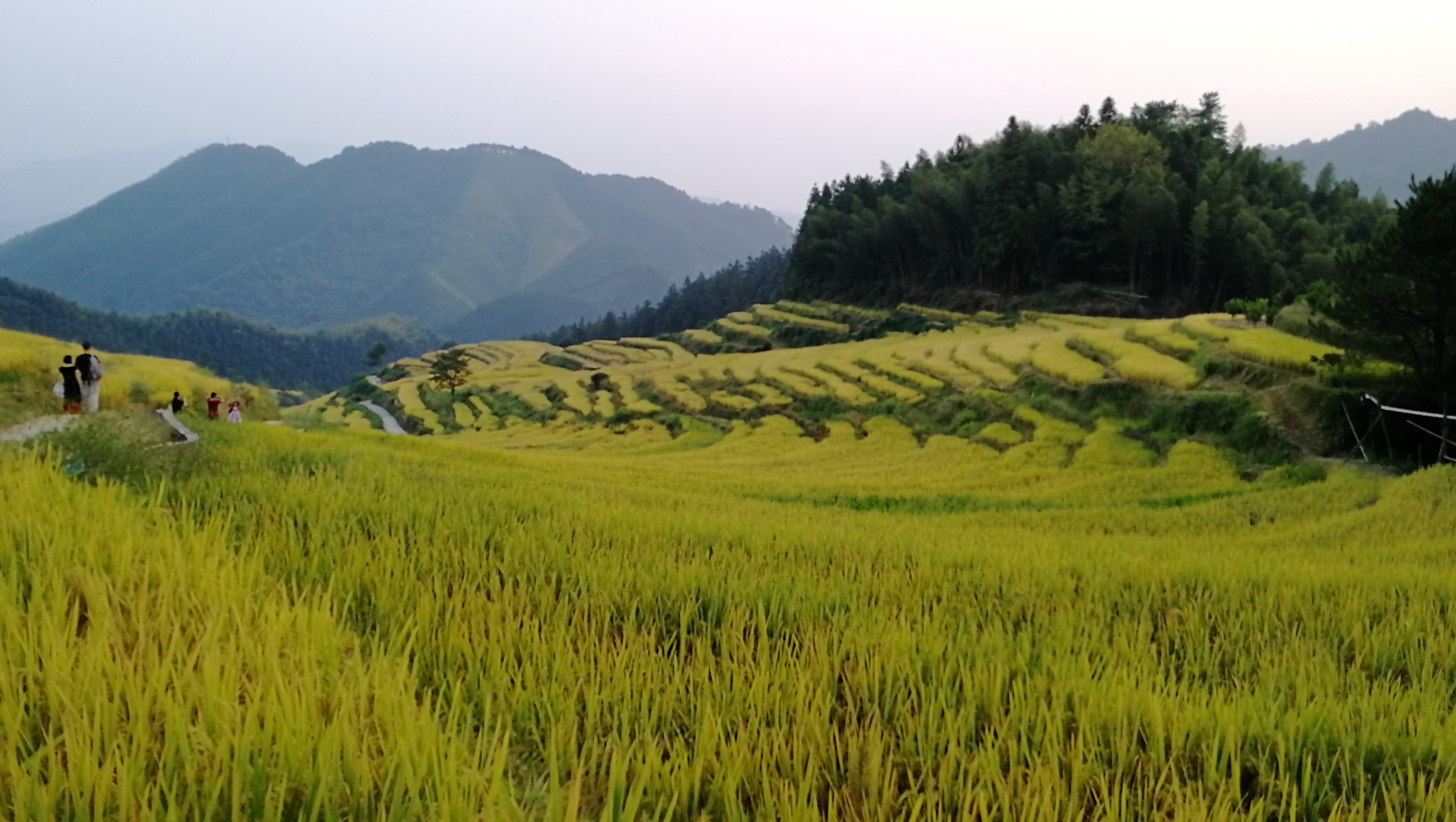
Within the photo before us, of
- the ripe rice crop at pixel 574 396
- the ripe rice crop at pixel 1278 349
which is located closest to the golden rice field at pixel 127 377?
the ripe rice crop at pixel 574 396

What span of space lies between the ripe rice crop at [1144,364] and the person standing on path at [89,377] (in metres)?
24.1

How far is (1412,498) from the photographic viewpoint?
393 inches

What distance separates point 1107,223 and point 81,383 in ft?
195

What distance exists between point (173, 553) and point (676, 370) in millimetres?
46780

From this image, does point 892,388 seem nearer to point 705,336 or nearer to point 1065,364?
point 1065,364

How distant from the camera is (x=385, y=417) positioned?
67.2m

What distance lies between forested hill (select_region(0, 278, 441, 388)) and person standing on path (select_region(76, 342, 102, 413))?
10370 centimetres

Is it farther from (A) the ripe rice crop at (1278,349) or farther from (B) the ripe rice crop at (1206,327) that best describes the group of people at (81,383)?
(B) the ripe rice crop at (1206,327)

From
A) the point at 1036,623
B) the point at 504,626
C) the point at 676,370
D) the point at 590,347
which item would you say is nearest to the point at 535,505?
the point at 504,626

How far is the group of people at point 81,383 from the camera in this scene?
1234 centimetres

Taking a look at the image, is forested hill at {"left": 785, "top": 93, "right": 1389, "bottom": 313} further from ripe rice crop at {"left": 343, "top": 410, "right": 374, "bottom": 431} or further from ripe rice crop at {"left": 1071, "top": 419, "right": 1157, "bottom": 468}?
ripe rice crop at {"left": 343, "top": 410, "right": 374, "bottom": 431}

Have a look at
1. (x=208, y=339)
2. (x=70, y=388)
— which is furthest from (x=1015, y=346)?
(x=208, y=339)

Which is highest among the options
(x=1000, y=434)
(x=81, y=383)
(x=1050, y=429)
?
(x=81, y=383)

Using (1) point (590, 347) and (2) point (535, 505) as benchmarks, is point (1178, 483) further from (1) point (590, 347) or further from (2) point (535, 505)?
(1) point (590, 347)
